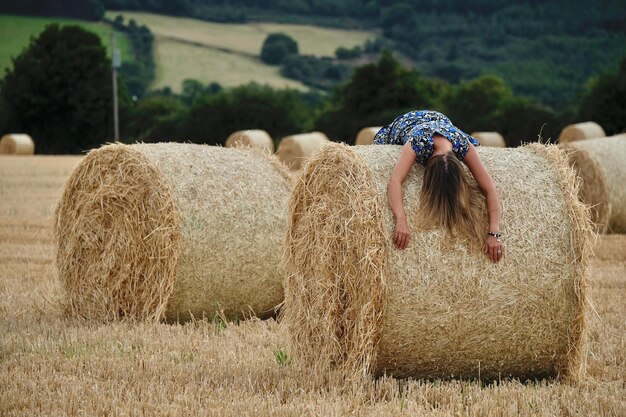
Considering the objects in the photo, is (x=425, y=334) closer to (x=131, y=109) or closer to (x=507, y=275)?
(x=507, y=275)

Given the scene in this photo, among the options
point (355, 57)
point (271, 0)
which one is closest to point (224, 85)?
point (355, 57)

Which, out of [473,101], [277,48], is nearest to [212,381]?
[473,101]

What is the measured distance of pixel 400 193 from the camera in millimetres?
6250

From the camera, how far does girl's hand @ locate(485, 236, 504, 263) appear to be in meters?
6.23

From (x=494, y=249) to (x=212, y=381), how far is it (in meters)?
1.98

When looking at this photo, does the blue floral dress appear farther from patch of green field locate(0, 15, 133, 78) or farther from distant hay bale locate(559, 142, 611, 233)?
patch of green field locate(0, 15, 133, 78)

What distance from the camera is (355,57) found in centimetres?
7919

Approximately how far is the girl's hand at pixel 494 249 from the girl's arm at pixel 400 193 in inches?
20.9

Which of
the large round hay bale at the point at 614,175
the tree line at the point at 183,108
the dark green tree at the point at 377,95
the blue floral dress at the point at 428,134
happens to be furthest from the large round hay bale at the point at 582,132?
the dark green tree at the point at 377,95

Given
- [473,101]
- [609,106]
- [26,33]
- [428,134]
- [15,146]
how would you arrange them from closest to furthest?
[428,134] < [609,106] < [15,146] < [473,101] < [26,33]

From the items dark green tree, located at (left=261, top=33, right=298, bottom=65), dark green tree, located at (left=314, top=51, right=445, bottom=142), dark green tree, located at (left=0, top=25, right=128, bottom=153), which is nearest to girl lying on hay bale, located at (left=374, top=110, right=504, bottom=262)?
dark green tree, located at (left=314, top=51, right=445, bottom=142)

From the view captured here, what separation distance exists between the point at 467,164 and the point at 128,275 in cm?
330

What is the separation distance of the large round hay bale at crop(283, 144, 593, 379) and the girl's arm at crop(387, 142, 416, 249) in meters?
0.06

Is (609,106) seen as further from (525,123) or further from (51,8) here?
(51,8)
